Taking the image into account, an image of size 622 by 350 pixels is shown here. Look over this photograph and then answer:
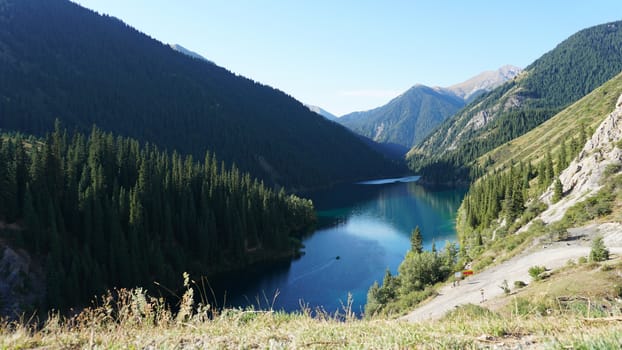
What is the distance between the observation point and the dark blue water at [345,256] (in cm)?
5859

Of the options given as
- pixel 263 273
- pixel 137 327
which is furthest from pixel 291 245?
pixel 137 327

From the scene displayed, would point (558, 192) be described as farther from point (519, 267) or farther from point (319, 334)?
point (319, 334)

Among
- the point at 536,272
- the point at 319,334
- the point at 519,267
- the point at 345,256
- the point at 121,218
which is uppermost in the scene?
the point at 319,334

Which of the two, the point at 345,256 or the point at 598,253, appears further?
the point at 345,256

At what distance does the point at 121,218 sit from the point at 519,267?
195ft

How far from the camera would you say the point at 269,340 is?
5.68 metres

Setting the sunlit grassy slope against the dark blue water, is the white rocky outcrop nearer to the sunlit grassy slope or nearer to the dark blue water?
the dark blue water

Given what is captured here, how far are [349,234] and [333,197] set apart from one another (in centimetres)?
8590

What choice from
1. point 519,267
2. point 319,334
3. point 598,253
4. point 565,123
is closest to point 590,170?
point 519,267

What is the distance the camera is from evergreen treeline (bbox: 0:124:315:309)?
4978 centimetres

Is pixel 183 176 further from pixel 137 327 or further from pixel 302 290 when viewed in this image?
pixel 137 327

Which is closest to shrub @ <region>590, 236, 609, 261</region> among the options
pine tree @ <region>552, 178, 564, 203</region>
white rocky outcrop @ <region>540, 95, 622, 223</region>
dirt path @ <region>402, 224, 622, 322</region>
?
dirt path @ <region>402, 224, 622, 322</region>

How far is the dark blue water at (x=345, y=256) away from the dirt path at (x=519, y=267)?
1273cm

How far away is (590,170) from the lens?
158 feet
